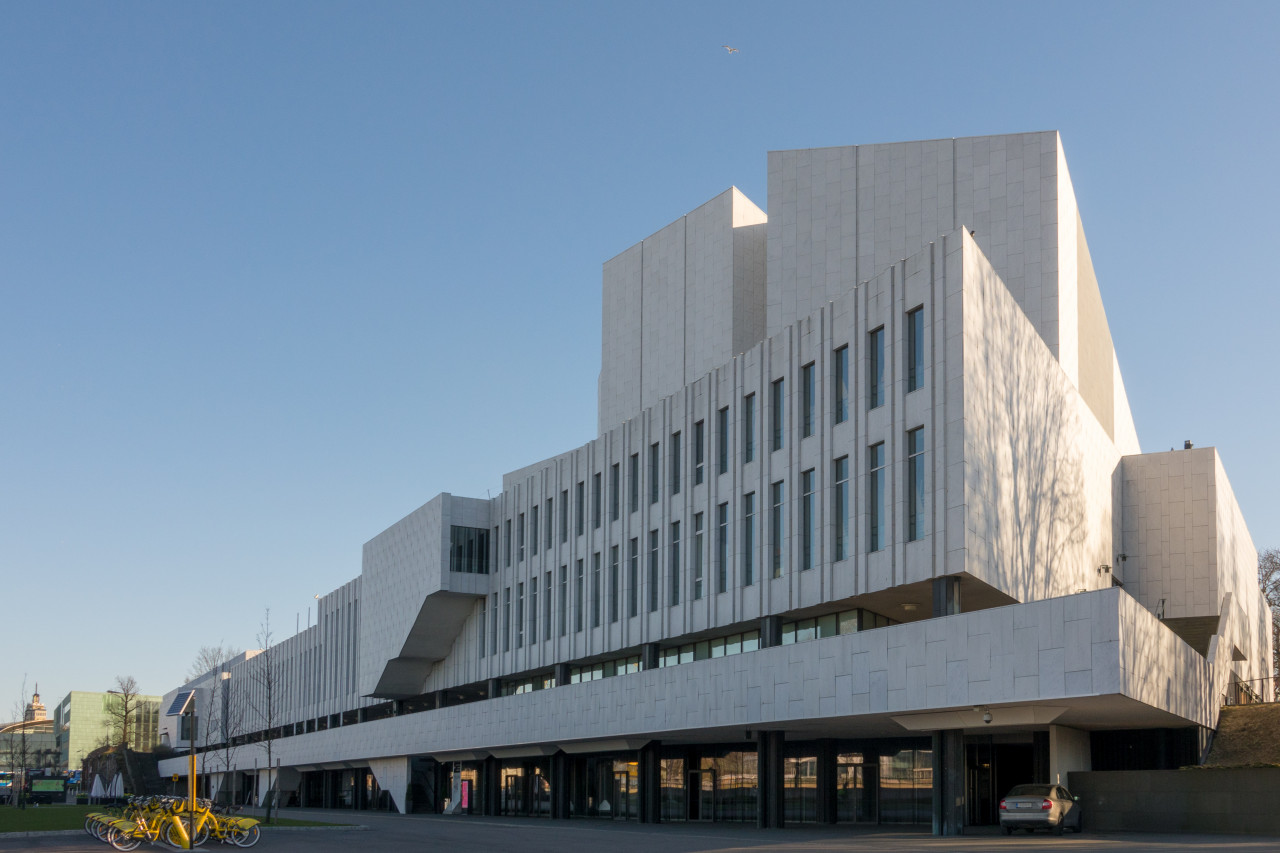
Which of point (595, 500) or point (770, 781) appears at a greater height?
point (595, 500)

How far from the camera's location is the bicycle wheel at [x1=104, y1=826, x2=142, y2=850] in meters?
27.5

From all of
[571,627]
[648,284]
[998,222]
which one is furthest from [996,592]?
[648,284]

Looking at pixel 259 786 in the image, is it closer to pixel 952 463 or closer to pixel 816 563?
pixel 816 563

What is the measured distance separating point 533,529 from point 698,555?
15.3 m

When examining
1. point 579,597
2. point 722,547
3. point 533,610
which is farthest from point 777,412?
point 533,610

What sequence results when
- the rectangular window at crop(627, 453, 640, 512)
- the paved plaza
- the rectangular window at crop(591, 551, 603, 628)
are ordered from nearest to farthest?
the paved plaza → the rectangular window at crop(627, 453, 640, 512) → the rectangular window at crop(591, 551, 603, 628)

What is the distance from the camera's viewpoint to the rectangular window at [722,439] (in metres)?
42.6

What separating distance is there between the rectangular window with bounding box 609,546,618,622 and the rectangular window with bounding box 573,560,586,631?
2.28m

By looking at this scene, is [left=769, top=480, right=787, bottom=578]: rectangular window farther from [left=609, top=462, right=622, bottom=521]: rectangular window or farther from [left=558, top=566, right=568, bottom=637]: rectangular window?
[left=558, top=566, right=568, bottom=637]: rectangular window

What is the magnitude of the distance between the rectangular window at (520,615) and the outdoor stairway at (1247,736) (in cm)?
2982

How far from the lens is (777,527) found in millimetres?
39125

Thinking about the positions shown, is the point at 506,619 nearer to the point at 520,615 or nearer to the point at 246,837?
the point at 520,615

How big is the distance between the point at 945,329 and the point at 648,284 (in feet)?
95.3

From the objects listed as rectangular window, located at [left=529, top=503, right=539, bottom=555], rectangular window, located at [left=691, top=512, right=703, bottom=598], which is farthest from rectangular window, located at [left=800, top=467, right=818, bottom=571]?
rectangular window, located at [left=529, top=503, right=539, bottom=555]
